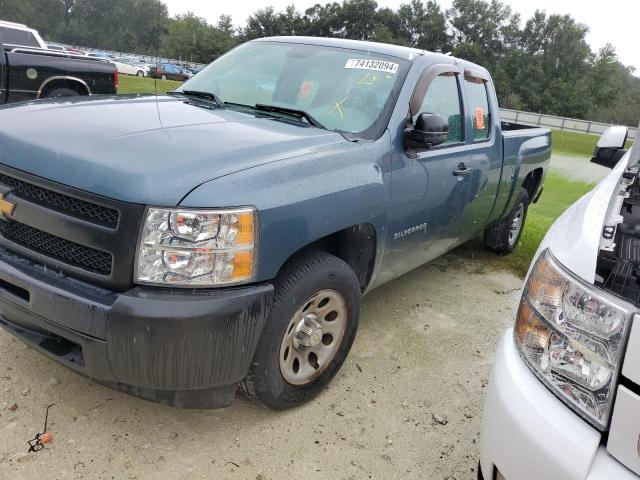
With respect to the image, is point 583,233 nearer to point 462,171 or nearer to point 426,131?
point 426,131

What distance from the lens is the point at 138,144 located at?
2326mm

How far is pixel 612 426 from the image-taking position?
1.45 metres

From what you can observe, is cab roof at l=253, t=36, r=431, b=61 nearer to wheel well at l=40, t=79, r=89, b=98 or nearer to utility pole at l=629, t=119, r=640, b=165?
utility pole at l=629, t=119, r=640, b=165

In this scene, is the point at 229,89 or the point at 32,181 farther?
the point at 229,89

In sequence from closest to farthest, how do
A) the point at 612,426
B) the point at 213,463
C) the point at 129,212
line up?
1. the point at 612,426
2. the point at 129,212
3. the point at 213,463

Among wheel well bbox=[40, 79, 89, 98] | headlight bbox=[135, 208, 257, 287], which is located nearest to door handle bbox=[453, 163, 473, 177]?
headlight bbox=[135, 208, 257, 287]

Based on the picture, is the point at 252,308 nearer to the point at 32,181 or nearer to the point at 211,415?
the point at 211,415

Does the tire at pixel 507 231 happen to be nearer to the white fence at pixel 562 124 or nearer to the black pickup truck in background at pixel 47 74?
the black pickup truck in background at pixel 47 74

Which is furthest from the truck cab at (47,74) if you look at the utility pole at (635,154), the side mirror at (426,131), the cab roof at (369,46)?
the utility pole at (635,154)

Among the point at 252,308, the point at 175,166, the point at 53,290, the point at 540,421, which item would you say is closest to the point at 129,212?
the point at 175,166

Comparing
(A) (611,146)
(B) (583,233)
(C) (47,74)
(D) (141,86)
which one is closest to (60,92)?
(C) (47,74)

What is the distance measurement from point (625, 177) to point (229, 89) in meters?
2.42

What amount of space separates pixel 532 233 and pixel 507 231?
1.34m

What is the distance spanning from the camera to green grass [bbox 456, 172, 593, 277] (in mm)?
5605
